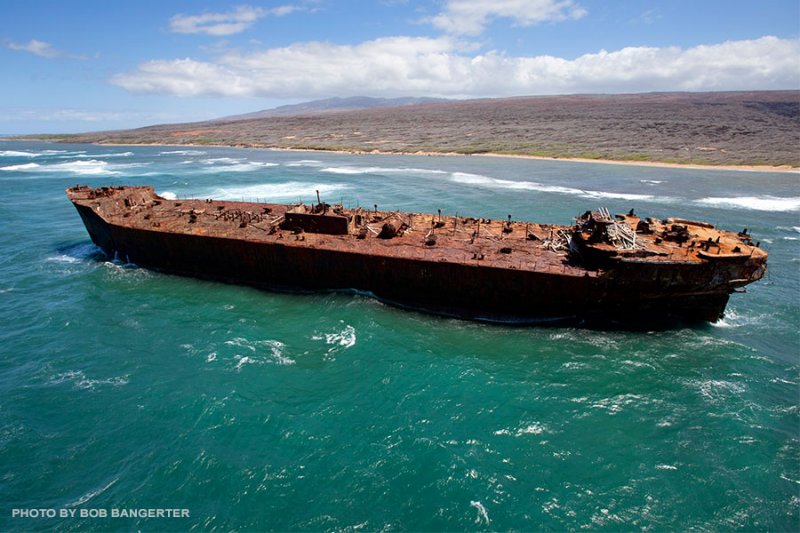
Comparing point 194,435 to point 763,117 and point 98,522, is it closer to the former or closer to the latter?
point 98,522

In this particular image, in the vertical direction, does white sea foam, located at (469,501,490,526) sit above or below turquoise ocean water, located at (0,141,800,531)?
below

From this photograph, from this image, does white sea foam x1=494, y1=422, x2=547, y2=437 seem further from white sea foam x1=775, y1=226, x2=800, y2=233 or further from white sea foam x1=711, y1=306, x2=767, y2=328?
white sea foam x1=775, y1=226, x2=800, y2=233

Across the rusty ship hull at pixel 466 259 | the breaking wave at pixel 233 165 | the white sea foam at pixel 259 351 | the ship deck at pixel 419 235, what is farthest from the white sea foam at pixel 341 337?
the breaking wave at pixel 233 165

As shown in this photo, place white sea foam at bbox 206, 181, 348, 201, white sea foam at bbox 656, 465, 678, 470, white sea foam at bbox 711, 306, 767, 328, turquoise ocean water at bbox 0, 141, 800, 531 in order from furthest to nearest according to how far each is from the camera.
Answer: white sea foam at bbox 206, 181, 348, 201 → white sea foam at bbox 711, 306, 767, 328 → white sea foam at bbox 656, 465, 678, 470 → turquoise ocean water at bbox 0, 141, 800, 531

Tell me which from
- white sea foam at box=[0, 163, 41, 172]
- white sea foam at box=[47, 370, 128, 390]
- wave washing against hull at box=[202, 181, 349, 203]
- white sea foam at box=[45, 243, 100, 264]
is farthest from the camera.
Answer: white sea foam at box=[0, 163, 41, 172]

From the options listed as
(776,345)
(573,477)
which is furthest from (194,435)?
(776,345)

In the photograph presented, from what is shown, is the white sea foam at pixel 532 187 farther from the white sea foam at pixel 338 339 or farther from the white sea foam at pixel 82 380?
the white sea foam at pixel 82 380

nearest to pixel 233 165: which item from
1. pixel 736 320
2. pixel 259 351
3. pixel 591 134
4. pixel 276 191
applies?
pixel 276 191

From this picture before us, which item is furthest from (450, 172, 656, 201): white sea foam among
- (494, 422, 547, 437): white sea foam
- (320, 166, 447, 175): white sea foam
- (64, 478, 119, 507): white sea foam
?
(64, 478, 119, 507): white sea foam
